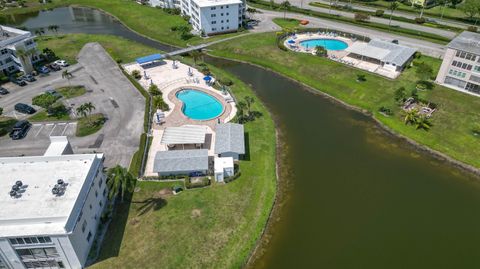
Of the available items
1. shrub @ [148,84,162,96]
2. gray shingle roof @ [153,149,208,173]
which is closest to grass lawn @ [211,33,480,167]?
shrub @ [148,84,162,96]

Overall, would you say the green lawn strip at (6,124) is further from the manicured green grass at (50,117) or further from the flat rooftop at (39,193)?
the flat rooftop at (39,193)

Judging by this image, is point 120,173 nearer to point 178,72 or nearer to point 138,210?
point 138,210

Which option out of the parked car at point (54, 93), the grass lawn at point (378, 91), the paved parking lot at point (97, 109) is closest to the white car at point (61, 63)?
the paved parking lot at point (97, 109)

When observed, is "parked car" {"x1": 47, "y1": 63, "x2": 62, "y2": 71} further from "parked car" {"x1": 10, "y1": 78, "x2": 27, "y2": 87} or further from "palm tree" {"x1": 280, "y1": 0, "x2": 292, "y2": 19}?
"palm tree" {"x1": 280, "y1": 0, "x2": 292, "y2": 19}

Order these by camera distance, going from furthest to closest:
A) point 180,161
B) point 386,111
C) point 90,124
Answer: point 386,111, point 90,124, point 180,161

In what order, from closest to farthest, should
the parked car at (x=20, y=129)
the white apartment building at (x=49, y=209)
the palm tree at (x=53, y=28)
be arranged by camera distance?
the white apartment building at (x=49, y=209) < the parked car at (x=20, y=129) < the palm tree at (x=53, y=28)

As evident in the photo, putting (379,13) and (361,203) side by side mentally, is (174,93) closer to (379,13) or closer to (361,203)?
(361,203)

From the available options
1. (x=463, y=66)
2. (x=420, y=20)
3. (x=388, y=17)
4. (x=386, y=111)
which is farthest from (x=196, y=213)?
(x=388, y=17)
